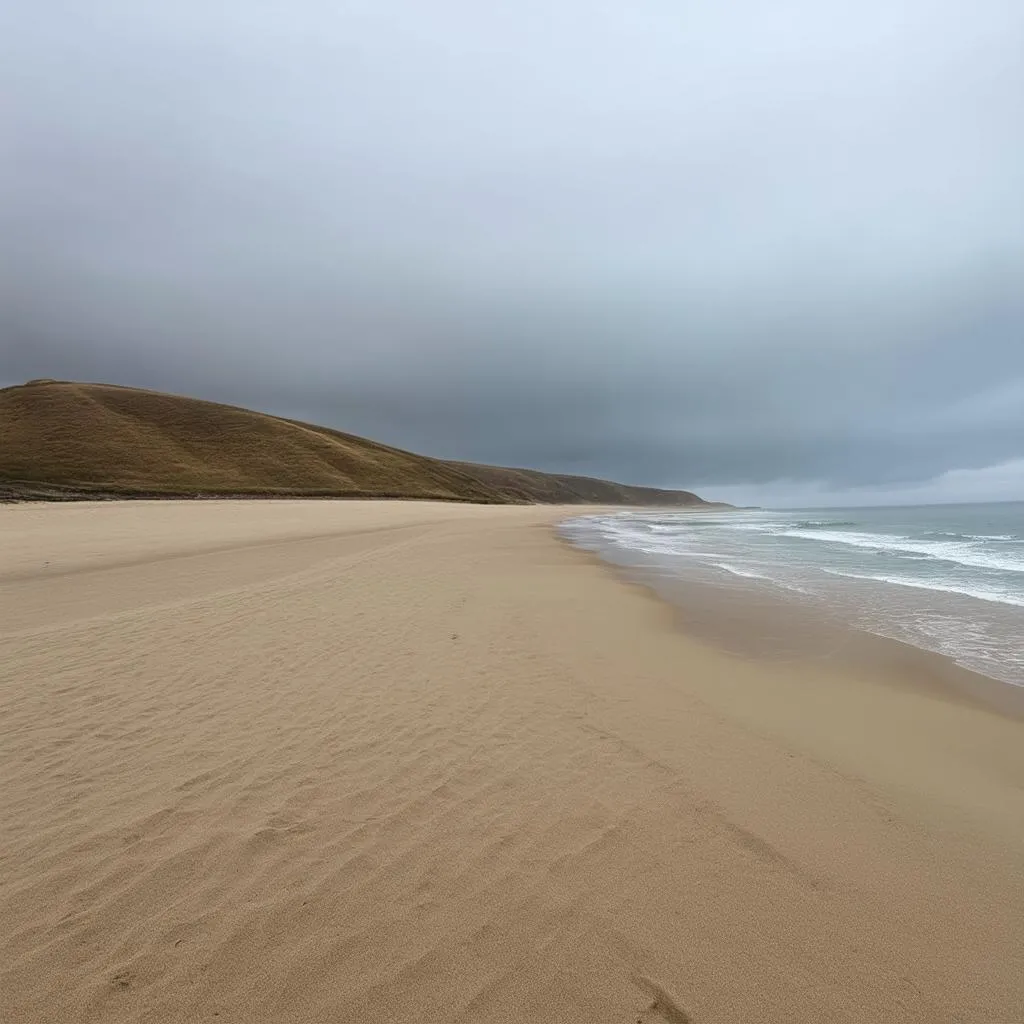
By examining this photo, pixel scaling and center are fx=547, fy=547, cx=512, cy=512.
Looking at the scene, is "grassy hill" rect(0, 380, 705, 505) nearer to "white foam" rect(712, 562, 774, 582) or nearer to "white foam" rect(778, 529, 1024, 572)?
"white foam" rect(712, 562, 774, 582)

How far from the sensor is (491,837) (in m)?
3.52

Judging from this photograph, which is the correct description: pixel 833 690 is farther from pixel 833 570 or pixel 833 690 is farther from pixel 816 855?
pixel 833 570

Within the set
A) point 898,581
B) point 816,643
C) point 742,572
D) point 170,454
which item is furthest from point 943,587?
point 170,454

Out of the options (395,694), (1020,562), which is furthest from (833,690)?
(1020,562)

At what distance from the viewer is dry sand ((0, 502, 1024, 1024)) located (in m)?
2.46

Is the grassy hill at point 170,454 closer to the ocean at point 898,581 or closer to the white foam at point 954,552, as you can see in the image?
the ocean at point 898,581

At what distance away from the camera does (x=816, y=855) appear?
336cm

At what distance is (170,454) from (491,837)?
88.5 meters

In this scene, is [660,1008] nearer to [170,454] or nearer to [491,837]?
[491,837]

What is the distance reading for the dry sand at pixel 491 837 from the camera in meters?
2.46

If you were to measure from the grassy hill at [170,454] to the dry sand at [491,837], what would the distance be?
59.8m

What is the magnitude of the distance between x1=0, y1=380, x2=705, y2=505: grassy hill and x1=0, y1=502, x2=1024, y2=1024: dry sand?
59.8 meters

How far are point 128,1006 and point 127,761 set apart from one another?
7.97ft

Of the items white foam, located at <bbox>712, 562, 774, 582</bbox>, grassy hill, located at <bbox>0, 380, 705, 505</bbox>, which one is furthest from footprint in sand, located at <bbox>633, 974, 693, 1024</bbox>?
grassy hill, located at <bbox>0, 380, 705, 505</bbox>
